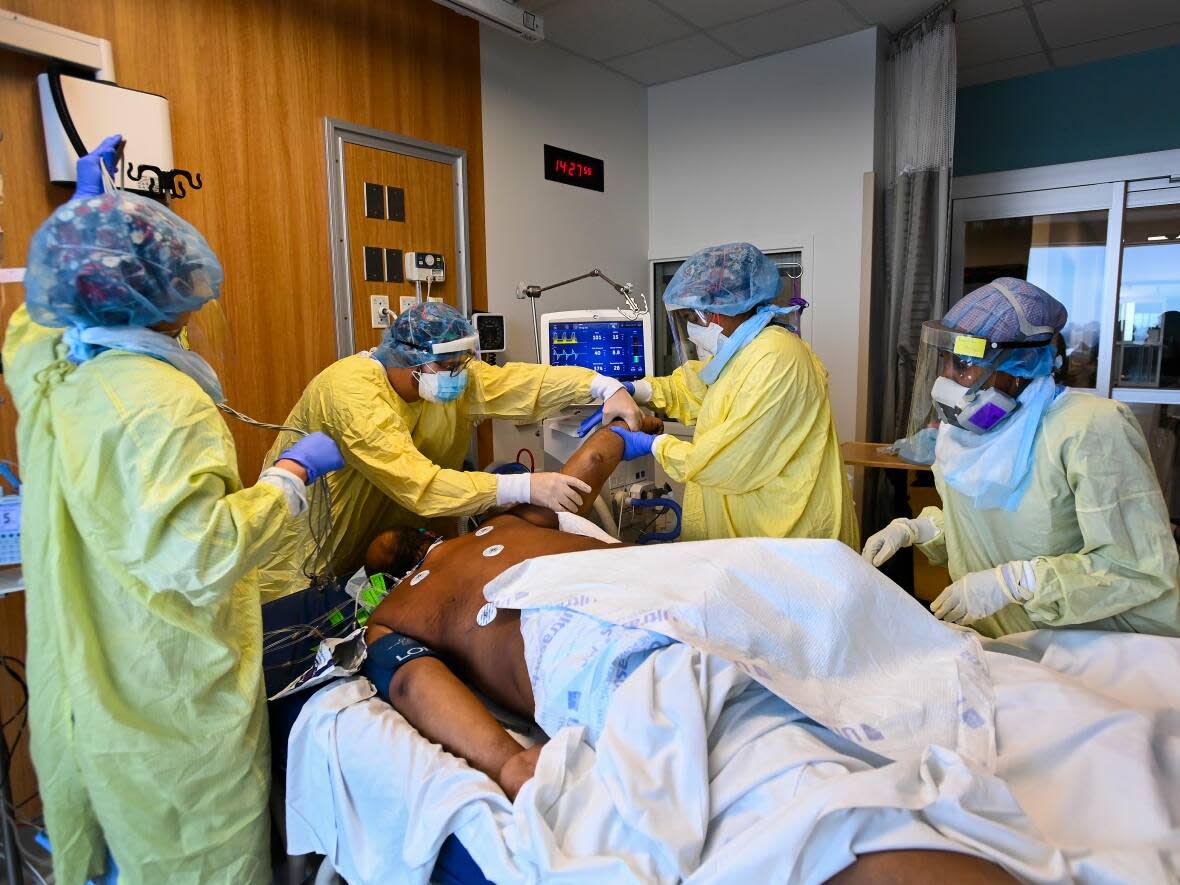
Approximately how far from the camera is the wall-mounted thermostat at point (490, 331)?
2.98 meters

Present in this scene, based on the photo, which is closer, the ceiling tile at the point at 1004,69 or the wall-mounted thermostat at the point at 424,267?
the wall-mounted thermostat at the point at 424,267

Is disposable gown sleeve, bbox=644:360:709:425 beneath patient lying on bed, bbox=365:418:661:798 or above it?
above

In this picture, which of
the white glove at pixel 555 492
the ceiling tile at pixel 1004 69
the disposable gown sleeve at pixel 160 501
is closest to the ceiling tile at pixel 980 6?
the ceiling tile at pixel 1004 69

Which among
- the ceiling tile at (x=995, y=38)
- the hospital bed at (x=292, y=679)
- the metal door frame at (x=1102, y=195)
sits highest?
the ceiling tile at (x=995, y=38)

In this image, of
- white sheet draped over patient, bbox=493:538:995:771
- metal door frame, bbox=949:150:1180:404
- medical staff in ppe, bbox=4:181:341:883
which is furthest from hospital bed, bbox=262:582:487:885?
metal door frame, bbox=949:150:1180:404

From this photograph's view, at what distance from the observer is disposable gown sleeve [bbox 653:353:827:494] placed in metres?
1.82

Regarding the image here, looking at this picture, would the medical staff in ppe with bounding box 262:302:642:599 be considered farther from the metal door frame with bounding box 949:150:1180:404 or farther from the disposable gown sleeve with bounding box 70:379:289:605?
the metal door frame with bounding box 949:150:1180:404

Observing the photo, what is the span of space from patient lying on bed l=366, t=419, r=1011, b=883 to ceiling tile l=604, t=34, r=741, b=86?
2607 mm

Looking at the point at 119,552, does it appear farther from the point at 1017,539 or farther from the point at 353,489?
the point at 1017,539

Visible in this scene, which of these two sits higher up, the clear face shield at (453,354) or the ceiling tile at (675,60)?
the ceiling tile at (675,60)

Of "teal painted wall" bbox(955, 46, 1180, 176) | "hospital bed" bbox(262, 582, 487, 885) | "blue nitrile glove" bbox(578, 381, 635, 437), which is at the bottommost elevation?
"hospital bed" bbox(262, 582, 487, 885)

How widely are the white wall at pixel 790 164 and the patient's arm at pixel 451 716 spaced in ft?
9.07

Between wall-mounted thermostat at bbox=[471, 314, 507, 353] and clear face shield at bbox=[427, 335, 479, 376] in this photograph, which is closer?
clear face shield at bbox=[427, 335, 479, 376]

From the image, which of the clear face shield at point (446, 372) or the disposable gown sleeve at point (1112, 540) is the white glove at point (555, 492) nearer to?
the clear face shield at point (446, 372)
